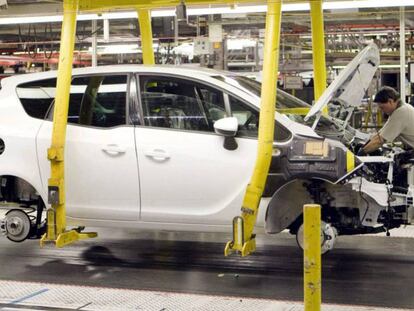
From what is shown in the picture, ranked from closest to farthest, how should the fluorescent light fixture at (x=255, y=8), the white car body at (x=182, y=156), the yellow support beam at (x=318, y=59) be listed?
1. the white car body at (x=182, y=156)
2. the yellow support beam at (x=318, y=59)
3. the fluorescent light fixture at (x=255, y=8)

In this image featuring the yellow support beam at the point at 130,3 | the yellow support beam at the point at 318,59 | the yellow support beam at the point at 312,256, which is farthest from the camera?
the yellow support beam at the point at 318,59

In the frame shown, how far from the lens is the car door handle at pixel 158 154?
650cm

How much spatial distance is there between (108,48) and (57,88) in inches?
324

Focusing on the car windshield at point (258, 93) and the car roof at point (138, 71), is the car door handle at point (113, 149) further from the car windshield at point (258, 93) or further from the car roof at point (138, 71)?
the car windshield at point (258, 93)

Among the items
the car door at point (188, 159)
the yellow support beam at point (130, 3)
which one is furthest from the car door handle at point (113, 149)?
the yellow support beam at point (130, 3)

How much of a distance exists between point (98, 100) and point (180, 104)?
0.80m

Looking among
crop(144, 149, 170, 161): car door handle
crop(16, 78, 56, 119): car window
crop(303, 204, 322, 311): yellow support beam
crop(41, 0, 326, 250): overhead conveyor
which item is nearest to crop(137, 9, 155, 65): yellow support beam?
crop(41, 0, 326, 250): overhead conveyor

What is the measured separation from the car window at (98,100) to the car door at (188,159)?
238mm

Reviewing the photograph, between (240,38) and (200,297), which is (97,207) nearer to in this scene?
(200,297)

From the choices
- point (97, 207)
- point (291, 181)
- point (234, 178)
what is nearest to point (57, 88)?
point (97, 207)

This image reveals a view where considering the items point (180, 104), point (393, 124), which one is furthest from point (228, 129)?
point (393, 124)

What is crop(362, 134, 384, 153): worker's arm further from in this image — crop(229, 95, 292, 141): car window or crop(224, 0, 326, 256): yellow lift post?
crop(224, 0, 326, 256): yellow lift post

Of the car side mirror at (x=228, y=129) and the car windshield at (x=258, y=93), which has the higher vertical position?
the car windshield at (x=258, y=93)

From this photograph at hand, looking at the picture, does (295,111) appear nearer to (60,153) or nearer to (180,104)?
(180,104)
